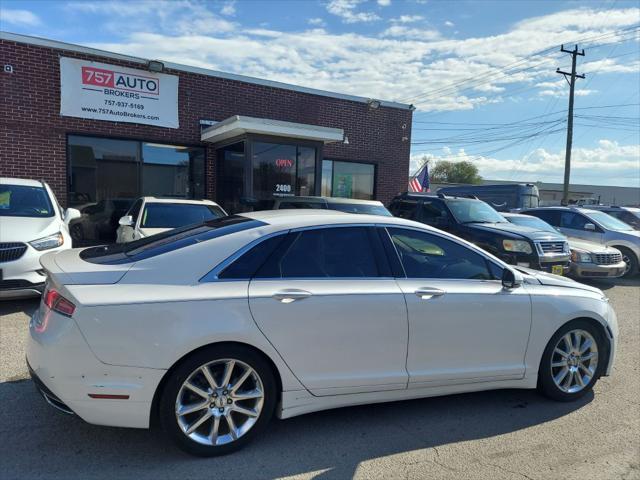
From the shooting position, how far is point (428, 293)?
350 cm

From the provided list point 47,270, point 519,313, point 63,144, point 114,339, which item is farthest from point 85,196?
point 519,313

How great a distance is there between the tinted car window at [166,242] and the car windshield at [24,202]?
3.76 m

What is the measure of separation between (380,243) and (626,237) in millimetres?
10336

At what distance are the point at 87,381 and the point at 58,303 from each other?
51cm

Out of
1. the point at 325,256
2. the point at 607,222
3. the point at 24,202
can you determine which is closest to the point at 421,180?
the point at 607,222

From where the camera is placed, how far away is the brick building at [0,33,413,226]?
10.3 meters

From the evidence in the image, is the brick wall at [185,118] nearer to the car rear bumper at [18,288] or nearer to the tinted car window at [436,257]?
the car rear bumper at [18,288]

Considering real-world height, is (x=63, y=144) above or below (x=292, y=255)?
above

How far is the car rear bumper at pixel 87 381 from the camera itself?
2.74 m

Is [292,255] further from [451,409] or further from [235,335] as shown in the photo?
[451,409]

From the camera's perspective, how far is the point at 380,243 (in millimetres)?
3594

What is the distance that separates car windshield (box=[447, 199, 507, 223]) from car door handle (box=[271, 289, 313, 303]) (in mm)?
7166

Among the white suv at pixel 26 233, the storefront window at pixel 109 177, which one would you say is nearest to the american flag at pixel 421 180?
the storefront window at pixel 109 177

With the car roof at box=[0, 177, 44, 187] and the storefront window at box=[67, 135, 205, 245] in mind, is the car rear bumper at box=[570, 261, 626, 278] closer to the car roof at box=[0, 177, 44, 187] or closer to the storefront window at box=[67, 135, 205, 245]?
the storefront window at box=[67, 135, 205, 245]
